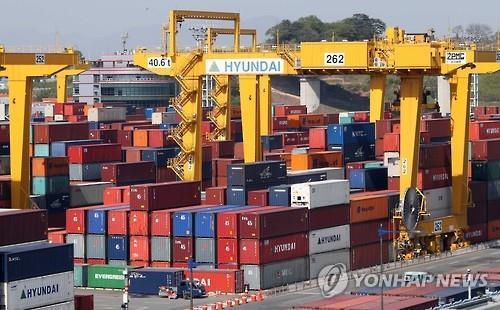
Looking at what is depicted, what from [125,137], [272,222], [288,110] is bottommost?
[272,222]

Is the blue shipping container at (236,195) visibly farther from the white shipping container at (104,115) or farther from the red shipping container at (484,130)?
the white shipping container at (104,115)

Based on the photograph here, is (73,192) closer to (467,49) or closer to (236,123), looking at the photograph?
(467,49)

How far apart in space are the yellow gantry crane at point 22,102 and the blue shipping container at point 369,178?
21.1 metres

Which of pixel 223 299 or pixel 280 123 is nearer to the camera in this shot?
pixel 223 299

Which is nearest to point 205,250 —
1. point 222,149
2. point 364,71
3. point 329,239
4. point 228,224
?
point 228,224

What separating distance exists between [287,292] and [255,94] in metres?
19.4

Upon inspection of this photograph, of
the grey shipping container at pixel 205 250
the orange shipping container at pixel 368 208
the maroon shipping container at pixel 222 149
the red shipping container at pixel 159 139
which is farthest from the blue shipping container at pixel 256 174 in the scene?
the red shipping container at pixel 159 139

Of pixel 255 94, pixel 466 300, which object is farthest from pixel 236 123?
pixel 466 300

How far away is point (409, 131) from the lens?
288 ft

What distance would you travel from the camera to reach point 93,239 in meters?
81.0

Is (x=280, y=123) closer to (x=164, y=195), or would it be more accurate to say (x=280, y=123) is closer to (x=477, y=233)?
(x=477, y=233)

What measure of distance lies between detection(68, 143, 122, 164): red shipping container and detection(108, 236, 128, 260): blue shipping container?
1276 centimetres

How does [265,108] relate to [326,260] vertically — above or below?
above

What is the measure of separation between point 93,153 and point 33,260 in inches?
1374
